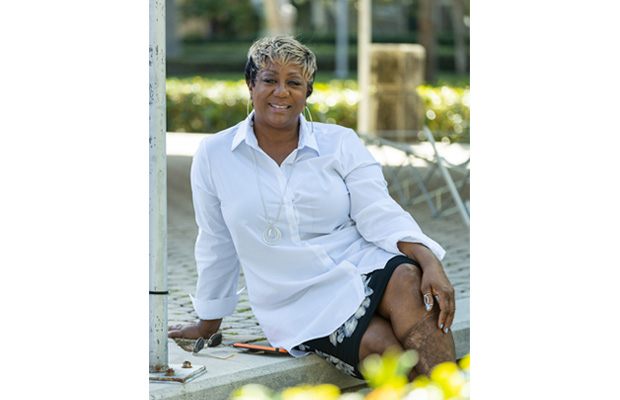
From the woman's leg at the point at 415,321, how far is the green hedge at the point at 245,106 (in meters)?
10.5

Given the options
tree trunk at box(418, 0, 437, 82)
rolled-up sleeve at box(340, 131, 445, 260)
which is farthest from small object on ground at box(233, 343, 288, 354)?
tree trunk at box(418, 0, 437, 82)

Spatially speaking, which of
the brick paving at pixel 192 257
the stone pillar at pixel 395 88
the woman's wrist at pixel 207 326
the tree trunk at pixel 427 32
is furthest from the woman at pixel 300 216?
the tree trunk at pixel 427 32

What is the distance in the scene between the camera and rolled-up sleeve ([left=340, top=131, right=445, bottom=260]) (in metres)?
3.31

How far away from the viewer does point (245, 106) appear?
14875mm

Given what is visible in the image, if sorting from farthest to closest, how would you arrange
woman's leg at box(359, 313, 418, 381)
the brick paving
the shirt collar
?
the brick paving, the shirt collar, woman's leg at box(359, 313, 418, 381)

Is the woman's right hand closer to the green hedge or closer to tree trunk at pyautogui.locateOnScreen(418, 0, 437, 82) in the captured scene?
the green hedge

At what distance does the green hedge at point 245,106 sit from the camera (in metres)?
14.3

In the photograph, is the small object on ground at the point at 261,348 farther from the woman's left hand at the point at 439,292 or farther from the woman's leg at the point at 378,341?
the woman's left hand at the point at 439,292

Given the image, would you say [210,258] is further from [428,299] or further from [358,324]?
[428,299]

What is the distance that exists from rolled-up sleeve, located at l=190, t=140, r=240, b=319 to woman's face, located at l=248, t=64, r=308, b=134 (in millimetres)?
291

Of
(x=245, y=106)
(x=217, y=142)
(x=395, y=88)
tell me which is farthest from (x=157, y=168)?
(x=245, y=106)
